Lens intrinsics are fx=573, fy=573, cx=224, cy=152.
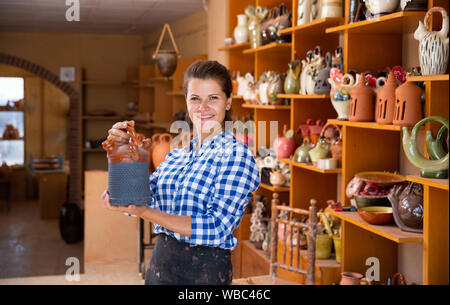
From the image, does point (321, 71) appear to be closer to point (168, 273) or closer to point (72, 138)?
point (168, 273)

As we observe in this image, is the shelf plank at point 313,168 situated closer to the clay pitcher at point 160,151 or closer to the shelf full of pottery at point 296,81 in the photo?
the shelf full of pottery at point 296,81

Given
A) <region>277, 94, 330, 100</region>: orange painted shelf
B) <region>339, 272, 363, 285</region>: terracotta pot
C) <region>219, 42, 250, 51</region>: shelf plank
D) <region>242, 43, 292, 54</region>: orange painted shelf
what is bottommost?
<region>339, 272, 363, 285</region>: terracotta pot

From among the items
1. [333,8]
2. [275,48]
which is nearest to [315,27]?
[333,8]

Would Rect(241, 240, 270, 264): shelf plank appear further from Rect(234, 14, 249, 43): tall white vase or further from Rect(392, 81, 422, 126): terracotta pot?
Rect(392, 81, 422, 126): terracotta pot

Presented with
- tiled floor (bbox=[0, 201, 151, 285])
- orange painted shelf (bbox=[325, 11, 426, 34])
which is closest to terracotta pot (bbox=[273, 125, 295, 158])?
orange painted shelf (bbox=[325, 11, 426, 34])

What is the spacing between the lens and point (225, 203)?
125 centimetres

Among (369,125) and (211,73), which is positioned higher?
(211,73)

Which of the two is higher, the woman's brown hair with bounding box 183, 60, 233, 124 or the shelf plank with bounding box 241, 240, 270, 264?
the woman's brown hair with bounding box 183, 60, 233, 124

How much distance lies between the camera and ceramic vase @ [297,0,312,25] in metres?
3.15

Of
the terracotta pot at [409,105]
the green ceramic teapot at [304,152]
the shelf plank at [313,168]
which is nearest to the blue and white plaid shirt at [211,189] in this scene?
the terracotta pot at [409,105]

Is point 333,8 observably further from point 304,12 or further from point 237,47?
point 237,47

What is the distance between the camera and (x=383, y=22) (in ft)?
7.82

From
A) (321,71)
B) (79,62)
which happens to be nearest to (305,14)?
(321,71)

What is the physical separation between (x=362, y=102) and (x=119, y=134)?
4.99 feet
